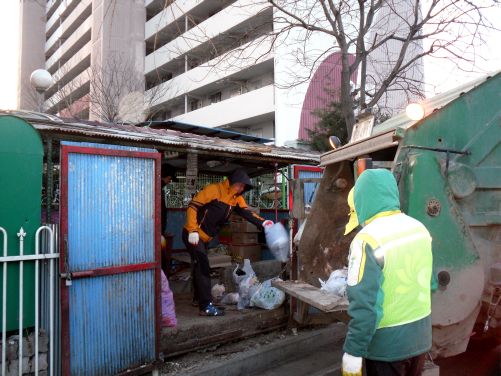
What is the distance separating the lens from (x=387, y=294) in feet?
7.11

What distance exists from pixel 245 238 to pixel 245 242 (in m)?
0.07

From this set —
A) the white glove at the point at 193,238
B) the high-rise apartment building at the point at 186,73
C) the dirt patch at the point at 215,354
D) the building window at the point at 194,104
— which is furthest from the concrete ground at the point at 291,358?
the building window at the point at 194,104

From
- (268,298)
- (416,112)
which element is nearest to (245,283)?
(268,298)

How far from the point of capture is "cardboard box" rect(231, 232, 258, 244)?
7.62 metres

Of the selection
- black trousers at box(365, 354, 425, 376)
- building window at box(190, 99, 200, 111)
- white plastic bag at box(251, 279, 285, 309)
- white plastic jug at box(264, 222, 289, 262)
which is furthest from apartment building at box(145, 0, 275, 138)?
black trousers at box(365, 354, 425, 376)

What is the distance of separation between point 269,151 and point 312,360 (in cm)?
273

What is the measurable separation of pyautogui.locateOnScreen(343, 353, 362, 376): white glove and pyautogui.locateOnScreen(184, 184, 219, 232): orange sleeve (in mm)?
3414

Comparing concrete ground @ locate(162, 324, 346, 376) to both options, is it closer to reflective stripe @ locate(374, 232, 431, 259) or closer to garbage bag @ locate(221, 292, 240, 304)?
garbage bag @ locate(221, 292, 240, 304)

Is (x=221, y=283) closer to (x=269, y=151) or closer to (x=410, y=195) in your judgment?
(x=269, y=151)

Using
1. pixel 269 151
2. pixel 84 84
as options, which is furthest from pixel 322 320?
pixel 84 84

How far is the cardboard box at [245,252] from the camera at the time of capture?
7523 mm

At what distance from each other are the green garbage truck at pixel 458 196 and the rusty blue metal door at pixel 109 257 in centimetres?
214

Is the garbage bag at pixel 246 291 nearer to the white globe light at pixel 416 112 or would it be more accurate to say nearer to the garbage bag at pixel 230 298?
the garbage bag at pixel 230 298

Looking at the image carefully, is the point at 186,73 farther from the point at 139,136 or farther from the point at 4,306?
the point at 4,306
